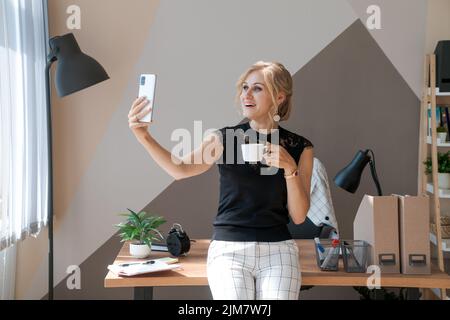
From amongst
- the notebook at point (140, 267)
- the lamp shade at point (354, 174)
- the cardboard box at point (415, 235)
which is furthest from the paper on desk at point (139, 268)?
Answer: the cardboard box at point (415, 235)

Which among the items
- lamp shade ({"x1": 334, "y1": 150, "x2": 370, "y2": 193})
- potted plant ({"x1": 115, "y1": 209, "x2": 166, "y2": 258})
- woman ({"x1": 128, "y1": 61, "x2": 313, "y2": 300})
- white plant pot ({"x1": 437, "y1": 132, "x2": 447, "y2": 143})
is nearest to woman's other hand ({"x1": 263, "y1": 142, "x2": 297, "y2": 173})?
woman ({"x1": 128, "y1": 61, "x2": 313, "y2": 300})

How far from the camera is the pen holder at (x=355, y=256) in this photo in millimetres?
2023

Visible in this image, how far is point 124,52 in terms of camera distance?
3.37m

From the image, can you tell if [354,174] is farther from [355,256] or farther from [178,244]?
[178,244]

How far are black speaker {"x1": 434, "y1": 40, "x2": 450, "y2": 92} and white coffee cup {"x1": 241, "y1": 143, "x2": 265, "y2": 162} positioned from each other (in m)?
1.68

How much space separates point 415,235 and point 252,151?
709 mm

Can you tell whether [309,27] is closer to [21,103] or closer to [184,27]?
[184,27]

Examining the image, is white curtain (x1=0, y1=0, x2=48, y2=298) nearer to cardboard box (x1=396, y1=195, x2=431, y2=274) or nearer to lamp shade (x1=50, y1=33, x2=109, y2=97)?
lamp shade (x1=50, y1=33, x2=109, y2=97)

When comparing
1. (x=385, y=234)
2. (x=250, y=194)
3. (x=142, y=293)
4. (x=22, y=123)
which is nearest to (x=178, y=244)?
(x=142, y=293)

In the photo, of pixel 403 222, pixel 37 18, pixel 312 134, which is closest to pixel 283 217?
pixel 403 222

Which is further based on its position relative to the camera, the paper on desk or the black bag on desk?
the black bag on desk

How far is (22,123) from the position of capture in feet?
9.14

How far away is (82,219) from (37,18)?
4.05ft

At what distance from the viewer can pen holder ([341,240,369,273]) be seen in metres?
2.02
